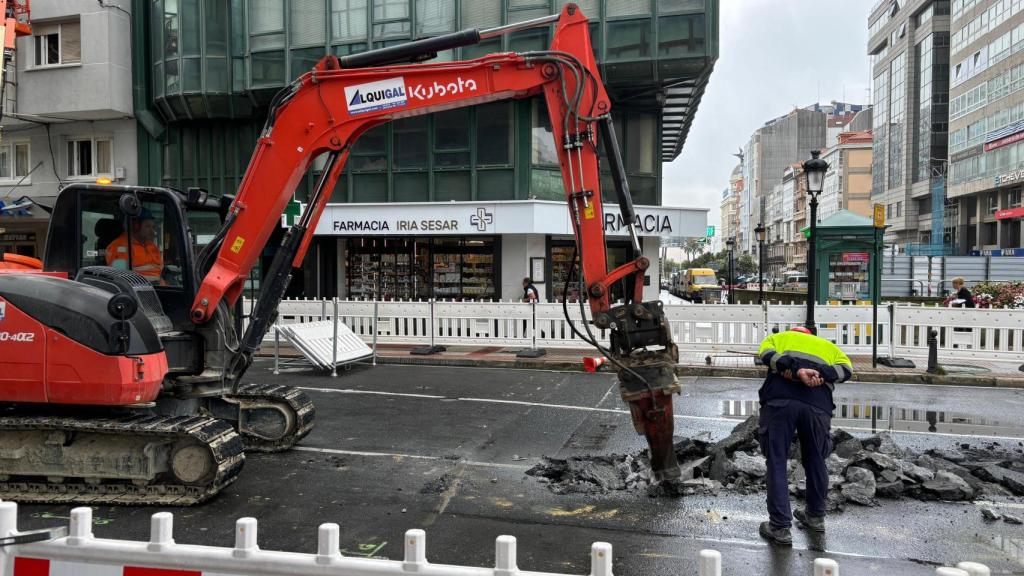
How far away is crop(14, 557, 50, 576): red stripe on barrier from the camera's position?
9.36 ft

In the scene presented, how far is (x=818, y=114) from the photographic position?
13612 cm

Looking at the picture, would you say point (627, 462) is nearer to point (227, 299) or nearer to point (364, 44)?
point (227, 299)

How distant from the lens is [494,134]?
21547mm

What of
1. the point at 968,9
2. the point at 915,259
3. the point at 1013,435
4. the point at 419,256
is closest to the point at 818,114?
the point at 968,9

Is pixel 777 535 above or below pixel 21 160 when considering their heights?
below

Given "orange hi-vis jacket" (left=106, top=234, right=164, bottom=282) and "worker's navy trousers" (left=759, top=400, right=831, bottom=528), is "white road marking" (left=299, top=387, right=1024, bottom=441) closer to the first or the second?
"worker's navy trousers" (left=759, top=400, right=831, bottom=528)

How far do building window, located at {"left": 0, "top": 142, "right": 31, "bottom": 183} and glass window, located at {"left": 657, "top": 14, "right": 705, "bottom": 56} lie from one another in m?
21.9

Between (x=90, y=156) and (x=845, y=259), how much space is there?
24.9m

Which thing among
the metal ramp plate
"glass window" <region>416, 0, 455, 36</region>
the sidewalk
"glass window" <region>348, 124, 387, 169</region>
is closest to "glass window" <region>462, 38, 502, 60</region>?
"glass window" <region>416, 0, 455, 36</region>

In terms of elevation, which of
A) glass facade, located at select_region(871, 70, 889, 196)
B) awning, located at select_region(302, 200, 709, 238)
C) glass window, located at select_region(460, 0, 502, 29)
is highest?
glass facade, located at select_region(871, 70, 889, 196)

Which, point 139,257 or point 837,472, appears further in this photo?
point 139,257

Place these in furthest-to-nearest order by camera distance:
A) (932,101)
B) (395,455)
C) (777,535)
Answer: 1. (932,101)
2. (395,455)
3. (777,535)

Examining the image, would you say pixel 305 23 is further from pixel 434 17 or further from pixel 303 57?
pixel 434 17

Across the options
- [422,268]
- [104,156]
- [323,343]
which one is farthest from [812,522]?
[104,156]
